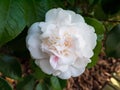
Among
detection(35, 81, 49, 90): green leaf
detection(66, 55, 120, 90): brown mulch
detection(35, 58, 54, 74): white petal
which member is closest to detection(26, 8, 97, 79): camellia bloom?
detection(35, 58, 54, 74): white petal

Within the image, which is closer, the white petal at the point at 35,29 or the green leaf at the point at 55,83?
the white petal at the point at 35,29

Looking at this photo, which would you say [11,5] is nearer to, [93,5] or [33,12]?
[33,12]

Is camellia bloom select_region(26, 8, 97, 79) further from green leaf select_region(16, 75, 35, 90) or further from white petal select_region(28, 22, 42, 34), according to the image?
green leaf select_region(16, 75, 35, 90)

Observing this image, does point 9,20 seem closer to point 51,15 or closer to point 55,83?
point 51,15

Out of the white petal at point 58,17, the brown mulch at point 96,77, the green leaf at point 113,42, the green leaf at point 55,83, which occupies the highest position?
the white petal at point 58,17

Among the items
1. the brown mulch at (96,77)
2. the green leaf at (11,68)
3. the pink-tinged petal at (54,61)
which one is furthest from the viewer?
the brown mulch at (96,77)

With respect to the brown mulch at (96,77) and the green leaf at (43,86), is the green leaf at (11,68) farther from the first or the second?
the brown mulch at (96,77)

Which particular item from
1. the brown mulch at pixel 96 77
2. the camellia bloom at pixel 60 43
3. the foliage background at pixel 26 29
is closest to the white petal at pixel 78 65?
the camellia bloom at pixel 60 43
